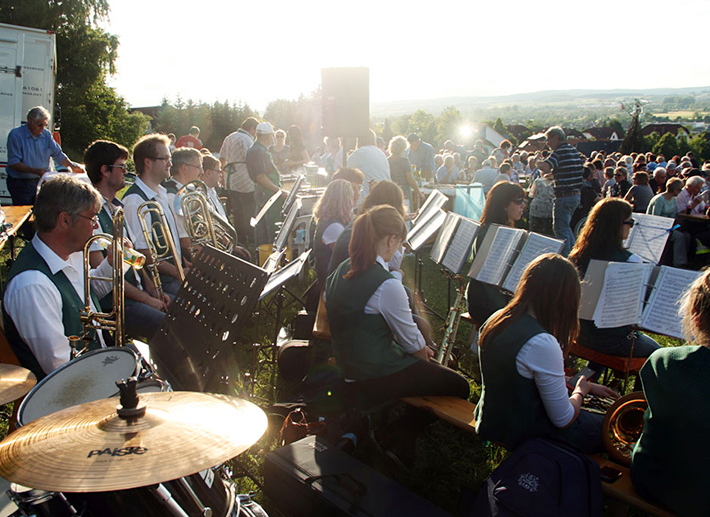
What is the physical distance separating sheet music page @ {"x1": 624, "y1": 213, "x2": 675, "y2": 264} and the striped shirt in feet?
9.23

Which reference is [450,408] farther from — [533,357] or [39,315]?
[39,315]

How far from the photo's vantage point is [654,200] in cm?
877

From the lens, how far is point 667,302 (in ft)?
10.3

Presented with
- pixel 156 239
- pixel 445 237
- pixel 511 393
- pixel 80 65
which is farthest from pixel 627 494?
pixel 80 65

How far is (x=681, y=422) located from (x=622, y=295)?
1341mm

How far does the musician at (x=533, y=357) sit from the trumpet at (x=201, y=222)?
9.53ft

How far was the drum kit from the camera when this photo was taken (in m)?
1.37

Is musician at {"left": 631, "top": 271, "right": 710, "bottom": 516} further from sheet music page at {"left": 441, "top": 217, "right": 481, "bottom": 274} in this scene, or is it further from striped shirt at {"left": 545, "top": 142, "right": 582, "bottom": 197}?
striped shirt at {"left": 545, "top": 142, "right": 582, "bottom": 197}

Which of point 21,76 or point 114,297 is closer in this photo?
point 114,297

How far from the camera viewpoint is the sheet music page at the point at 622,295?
3189mm

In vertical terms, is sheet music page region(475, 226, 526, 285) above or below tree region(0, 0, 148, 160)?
below

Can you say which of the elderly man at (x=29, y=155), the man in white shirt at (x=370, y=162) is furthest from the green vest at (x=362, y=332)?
the elderly man at (x=29, y=155)

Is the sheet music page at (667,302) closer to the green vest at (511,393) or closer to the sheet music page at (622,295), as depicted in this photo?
the sheet music page at (622,295)

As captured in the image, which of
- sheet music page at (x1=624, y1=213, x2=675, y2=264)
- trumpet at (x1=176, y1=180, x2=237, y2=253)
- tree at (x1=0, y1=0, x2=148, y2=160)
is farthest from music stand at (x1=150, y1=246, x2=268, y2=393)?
tree at (x1=0, y1=0, x2=148, y2=160)
